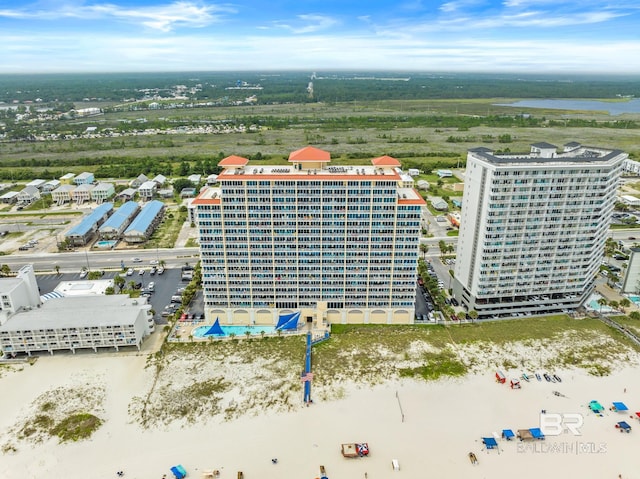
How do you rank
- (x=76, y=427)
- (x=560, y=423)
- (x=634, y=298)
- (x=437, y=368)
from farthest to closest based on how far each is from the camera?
(x=634, y=298) → (x=437, y=368) → (x=560, y=423) → (x=76, y=427)

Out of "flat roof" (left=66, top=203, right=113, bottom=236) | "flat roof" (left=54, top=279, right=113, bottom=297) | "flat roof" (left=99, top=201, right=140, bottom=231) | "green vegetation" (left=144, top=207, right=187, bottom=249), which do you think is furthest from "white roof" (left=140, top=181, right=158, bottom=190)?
"flat roof" (left=54, top=279, right=113, bottom=297)

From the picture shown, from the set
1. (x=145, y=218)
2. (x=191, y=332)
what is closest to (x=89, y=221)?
(x=145, y=218)

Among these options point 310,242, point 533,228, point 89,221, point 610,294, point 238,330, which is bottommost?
point 238,330

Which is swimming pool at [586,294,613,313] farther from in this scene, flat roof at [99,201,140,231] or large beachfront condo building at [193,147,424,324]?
flat roof at [99,201,140,231]

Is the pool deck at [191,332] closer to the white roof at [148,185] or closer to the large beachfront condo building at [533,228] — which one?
the large beachfront condo building at [533,228]

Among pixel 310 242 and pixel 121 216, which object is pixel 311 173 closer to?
pixel 310 242

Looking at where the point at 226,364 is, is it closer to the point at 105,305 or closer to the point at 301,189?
the point at 105,305
